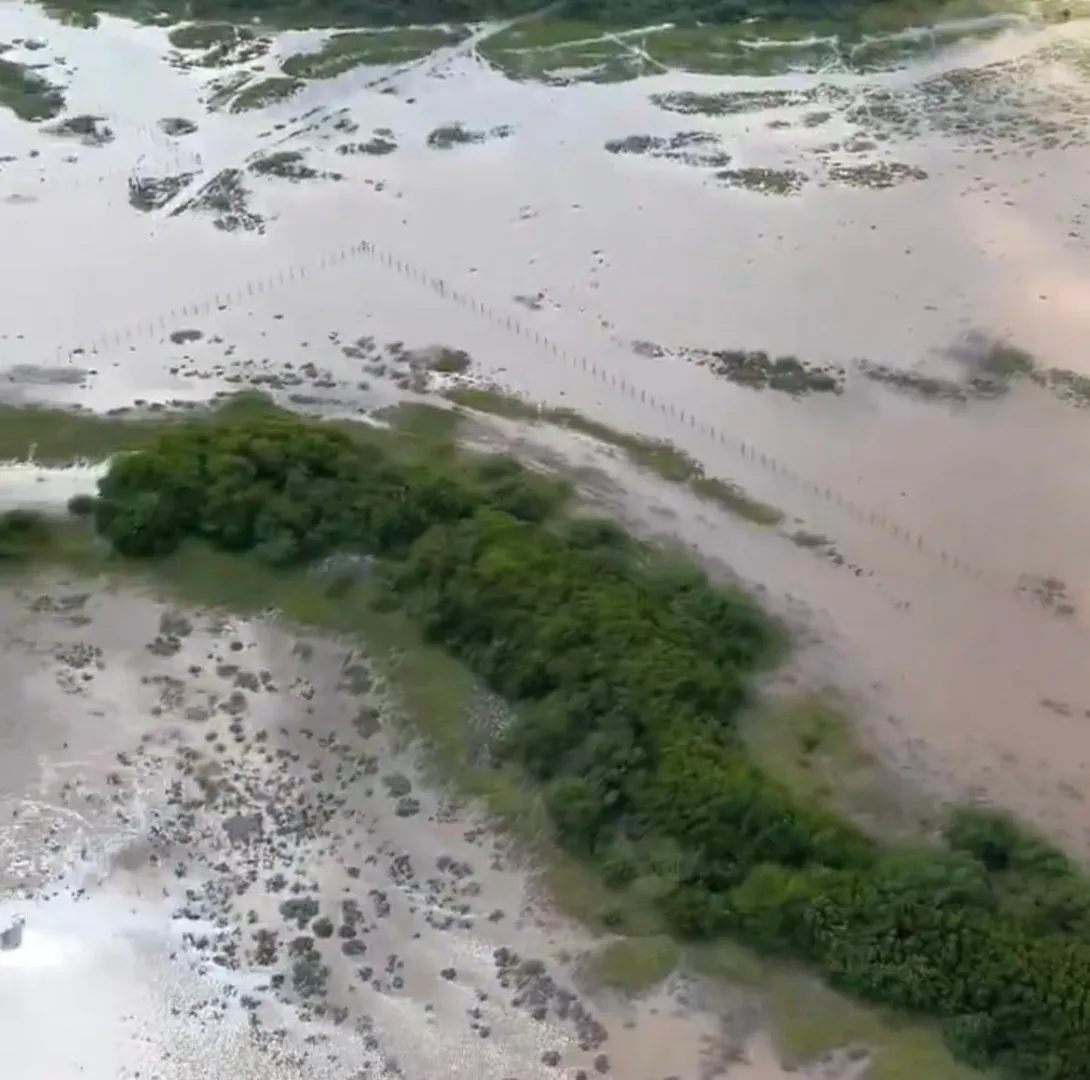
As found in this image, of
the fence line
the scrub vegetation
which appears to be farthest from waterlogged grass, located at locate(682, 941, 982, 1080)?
the fence line

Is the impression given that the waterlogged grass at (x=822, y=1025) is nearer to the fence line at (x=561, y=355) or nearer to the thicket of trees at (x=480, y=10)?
the fence line at (x=561, y=355)

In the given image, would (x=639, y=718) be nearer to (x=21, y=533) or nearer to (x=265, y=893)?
(x=265, y=893)

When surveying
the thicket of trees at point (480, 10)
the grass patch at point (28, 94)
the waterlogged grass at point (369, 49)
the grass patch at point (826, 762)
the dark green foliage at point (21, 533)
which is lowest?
the grass patch at point (826, 762)

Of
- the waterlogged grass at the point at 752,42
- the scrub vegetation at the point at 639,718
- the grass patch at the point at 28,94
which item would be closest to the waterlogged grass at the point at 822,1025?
the scrub vegetation at the point at 639,718

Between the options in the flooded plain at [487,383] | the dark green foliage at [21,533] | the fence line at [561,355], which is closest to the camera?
the flooded plain at [487,383]

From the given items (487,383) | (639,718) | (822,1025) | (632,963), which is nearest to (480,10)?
(487,383)

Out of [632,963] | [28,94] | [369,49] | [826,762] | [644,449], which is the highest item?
[369,49]
